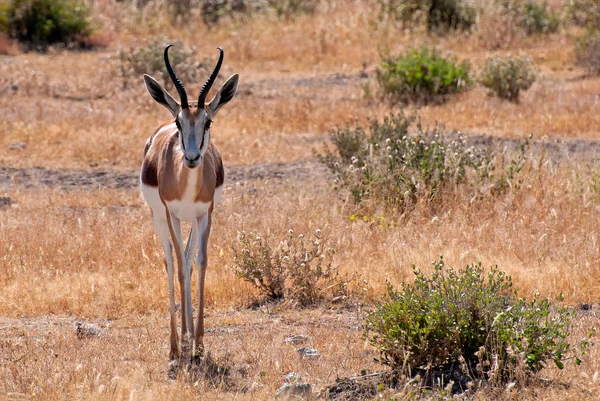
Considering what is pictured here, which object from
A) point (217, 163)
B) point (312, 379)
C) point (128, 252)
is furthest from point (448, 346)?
point (128, 252)

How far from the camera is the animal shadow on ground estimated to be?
5.49 meters

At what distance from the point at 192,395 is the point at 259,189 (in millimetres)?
5210

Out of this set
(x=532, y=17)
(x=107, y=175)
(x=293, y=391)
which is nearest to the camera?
(x=293, y=391)

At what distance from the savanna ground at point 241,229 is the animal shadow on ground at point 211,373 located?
0.02 meters

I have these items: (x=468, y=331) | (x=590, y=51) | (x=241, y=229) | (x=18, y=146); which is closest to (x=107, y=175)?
(x=18, y=146)

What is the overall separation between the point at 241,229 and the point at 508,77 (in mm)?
7457

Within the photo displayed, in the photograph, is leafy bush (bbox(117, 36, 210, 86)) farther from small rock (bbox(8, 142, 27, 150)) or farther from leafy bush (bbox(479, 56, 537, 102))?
leafy bush (bbox(479, 56, 537, 102))

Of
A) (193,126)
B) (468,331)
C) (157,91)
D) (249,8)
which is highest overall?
(157,91)

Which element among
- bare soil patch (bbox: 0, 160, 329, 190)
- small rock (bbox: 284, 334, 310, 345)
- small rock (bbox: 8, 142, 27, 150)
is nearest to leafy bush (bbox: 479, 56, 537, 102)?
bare soil patch (bbox: 0, 160, 329, 190)

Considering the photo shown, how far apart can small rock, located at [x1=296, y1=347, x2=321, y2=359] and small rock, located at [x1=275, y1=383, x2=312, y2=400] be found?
710 mm

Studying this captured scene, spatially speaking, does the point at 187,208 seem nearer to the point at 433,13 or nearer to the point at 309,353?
the point at 309,353

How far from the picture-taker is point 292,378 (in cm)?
547

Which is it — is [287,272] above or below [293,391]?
below

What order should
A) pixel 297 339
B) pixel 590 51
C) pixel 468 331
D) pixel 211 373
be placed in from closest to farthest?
pixel 468 331 < pixel 211 373 < pixel 297 339 < pixel 590 51
